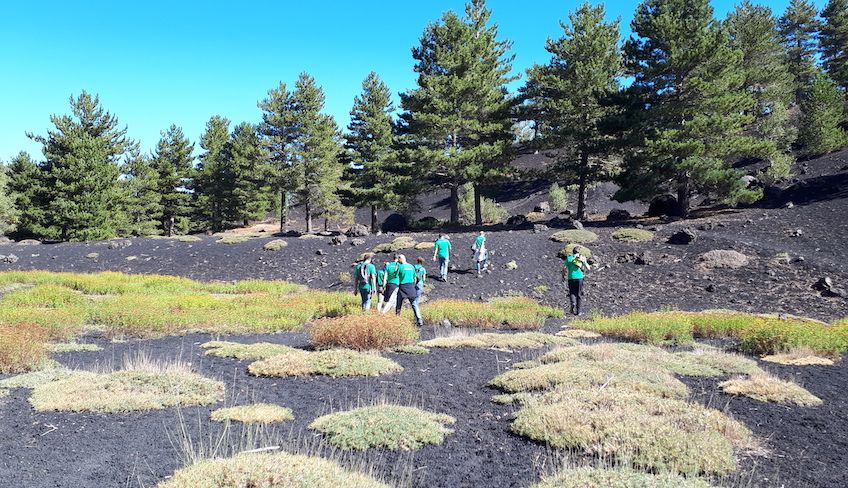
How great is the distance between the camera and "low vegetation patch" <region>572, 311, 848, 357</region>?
9.75 metres

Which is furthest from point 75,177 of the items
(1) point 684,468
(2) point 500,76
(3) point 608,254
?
(1) point 684,468

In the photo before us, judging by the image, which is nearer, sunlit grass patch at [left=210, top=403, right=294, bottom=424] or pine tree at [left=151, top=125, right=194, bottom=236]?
sunlit grass patch at [left=210, top=403, right=294, bottom=424]

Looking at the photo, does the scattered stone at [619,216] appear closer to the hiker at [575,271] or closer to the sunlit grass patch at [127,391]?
the hiker at [575,271]

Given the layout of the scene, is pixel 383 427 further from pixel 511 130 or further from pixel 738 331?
pixel 511 130

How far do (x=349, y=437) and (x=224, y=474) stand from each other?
157cm

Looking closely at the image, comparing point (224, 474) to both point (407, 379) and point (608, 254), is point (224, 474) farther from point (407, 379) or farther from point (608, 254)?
point (608, 254)

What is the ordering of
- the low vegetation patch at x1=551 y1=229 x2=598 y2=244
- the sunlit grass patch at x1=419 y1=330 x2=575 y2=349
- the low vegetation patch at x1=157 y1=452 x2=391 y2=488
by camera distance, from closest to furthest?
the low vegetation patch at x1=157 y1=452 x2=391 y2=488 < the sunlit grass patch at x1=419 y1=330 x2=575 y2=349 < the low vegetation patch at x1=551 y1=229 x2=598 y2=244

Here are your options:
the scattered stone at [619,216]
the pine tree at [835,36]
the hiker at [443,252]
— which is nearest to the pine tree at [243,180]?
the scattered stone at [619,216]

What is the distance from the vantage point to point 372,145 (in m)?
36.3

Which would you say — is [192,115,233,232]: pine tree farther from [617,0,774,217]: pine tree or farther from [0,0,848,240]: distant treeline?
[617,0,774,217]: pine tree

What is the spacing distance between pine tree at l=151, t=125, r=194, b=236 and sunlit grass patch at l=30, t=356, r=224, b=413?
44561mm

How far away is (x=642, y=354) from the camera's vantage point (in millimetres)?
9086

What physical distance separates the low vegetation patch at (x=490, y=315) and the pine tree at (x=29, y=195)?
31760 mm

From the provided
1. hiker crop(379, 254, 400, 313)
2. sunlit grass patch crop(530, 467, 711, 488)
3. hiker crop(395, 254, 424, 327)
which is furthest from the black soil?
hiker crop(395, 254, 424, 327)
